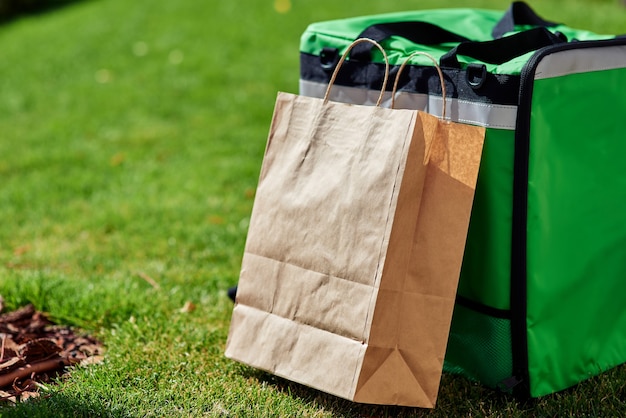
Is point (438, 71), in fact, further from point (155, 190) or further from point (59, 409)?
point (155, 190)

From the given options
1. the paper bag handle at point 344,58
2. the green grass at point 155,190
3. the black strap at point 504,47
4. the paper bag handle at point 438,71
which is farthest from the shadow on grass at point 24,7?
the black strap at point 504,47

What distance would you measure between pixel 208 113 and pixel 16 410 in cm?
354

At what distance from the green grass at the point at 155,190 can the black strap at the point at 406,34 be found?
1067 mm

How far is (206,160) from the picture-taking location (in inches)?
185

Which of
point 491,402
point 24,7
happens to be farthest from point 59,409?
point 24,7

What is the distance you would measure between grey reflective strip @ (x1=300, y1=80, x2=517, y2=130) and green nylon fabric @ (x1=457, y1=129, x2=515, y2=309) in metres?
0.04

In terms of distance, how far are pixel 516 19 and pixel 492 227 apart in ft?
3.50

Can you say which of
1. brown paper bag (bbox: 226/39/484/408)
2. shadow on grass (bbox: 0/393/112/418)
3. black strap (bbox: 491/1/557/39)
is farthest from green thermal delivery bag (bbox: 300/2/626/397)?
shadow on grass (bbox: 0/393/112/418)

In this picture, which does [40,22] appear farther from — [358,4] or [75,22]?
[358,4]

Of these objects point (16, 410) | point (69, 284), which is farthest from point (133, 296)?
point (16, 410)

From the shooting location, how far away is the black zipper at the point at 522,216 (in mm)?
2035

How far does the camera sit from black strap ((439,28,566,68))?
2.20 meters

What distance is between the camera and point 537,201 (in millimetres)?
2100

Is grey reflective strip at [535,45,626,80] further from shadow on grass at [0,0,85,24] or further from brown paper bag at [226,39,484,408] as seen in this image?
shadow on grass at [0,0,85,24]
